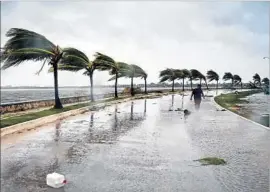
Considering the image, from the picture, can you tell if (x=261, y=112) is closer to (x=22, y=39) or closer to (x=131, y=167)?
(x=131, y=167)

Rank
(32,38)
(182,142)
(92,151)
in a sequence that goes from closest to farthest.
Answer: (32,38), (92,151), (182,142)

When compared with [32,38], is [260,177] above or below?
below

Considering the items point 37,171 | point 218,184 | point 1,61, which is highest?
point 1,61

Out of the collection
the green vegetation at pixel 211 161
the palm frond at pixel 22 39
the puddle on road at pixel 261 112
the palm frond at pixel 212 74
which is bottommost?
the green vegetation at pixel 211 161

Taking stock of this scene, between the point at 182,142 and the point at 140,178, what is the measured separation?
86.7 inches

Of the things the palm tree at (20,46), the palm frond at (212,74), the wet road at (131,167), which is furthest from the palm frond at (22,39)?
the palm frond at (212,74)

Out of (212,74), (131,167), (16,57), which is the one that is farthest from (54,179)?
(212,74)

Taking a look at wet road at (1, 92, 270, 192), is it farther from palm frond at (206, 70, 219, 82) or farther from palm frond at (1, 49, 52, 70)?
palm frond at (206, 70, 219, 82)

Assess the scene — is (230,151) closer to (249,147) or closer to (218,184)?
(249,147)

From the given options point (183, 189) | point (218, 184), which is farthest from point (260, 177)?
point (183, 189)

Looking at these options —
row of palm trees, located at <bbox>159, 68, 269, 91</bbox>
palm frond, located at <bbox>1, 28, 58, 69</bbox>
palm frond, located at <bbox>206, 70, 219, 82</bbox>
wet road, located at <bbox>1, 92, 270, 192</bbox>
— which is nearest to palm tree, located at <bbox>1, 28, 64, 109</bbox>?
palm frond, located at <bbox>1, 28, 58, 69</bbox>

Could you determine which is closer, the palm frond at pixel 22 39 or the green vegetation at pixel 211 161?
the palm frond at pixel 22 39

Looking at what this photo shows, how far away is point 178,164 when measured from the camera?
412 centimetres

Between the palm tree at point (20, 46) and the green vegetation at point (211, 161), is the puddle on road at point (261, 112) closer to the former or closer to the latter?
the green vegetation at point (211, 161)
